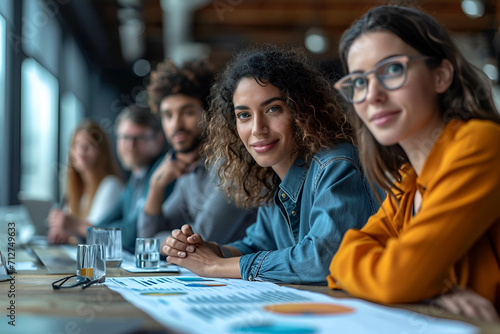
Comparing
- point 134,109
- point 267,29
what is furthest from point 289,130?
point 267,29

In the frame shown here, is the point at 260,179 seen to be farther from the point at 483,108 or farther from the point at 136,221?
the point at 136,221

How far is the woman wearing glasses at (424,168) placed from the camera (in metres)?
0.94

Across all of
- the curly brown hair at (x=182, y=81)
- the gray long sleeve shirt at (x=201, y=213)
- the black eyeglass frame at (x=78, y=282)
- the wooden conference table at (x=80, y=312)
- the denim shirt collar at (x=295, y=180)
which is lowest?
the black eyeglass frame at (x=78, y=282)

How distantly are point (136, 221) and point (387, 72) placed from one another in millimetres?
2250

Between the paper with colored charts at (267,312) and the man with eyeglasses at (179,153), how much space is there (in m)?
1.34

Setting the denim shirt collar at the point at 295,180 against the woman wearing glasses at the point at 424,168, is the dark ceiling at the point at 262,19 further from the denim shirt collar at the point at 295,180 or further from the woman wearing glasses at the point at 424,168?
the woman wearing glasses at the point at 424,168

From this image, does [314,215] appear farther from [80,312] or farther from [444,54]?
[80,312]

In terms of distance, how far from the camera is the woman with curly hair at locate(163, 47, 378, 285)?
4.48 ft

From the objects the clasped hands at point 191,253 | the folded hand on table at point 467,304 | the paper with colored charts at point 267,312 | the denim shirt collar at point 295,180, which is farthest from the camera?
the denim shirt collar at point 295,180

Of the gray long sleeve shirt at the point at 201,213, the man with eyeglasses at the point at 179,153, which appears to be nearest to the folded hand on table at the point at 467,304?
the gray long sleeve shirt at the point at 201,213

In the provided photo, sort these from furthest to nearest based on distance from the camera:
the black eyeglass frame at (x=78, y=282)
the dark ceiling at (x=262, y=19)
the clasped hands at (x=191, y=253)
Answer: the dark ceiling at (x=262, y=19)
the clasped hands at (x=191, y=253)
the black eyeglass frame at (x=78, y=282)

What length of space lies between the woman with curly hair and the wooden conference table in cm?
15

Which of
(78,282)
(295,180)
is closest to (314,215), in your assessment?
(295,180)

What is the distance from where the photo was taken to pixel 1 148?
402 cm
